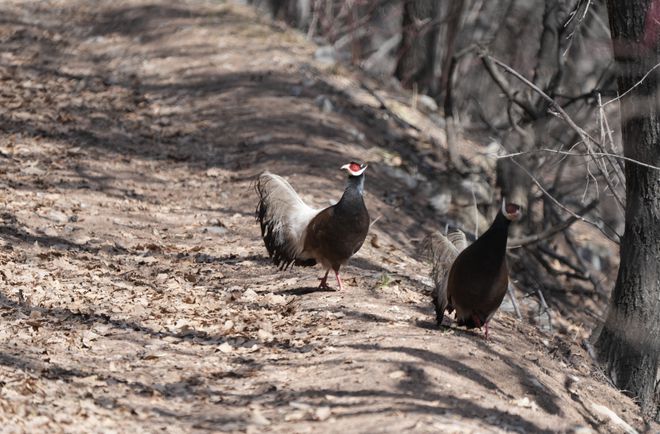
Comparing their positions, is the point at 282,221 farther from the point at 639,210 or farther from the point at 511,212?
the point at 639,210

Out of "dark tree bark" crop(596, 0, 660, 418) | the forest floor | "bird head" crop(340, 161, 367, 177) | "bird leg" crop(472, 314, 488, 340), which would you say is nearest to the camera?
the forest floor

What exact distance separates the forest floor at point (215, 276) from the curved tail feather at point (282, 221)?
0.33m

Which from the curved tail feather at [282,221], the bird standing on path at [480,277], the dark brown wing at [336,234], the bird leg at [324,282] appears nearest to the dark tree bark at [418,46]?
the curved tail feather at [282,221]

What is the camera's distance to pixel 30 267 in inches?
296

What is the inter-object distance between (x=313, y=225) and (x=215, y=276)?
1217mm

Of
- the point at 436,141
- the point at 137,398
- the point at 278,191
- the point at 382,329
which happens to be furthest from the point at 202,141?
the point at 137,398

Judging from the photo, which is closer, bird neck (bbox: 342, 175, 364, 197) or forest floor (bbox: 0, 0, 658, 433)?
forest floor (bbox: 0, 0, 658, 433)

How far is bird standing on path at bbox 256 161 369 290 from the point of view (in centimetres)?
709

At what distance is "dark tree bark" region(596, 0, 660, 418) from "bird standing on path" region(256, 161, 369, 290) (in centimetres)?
214

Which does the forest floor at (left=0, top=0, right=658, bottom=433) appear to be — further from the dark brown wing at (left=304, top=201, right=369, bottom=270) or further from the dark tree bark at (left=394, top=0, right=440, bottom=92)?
the dark tree bark at (left=394, top=0, right=440, bottom=92)

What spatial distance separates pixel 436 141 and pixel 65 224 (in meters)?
6.51

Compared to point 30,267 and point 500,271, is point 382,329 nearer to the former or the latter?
point 500,271

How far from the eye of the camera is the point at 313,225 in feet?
24.1

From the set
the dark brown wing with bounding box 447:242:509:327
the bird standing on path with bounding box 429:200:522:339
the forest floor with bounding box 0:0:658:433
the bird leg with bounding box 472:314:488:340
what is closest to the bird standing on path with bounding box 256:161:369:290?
the forest floor with bounding box 0:0:658:433
